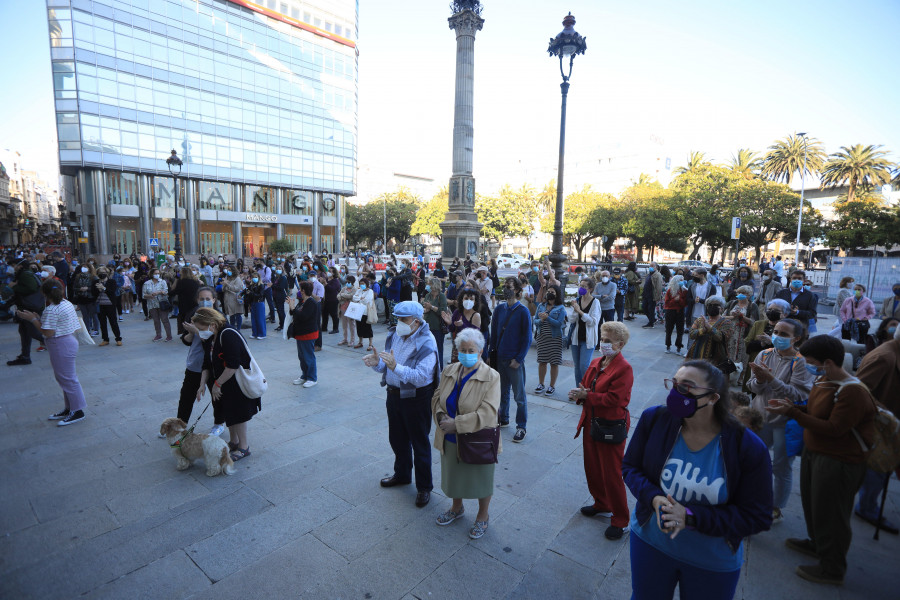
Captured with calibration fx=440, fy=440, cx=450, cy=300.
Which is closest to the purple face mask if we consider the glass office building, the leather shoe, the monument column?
the leather shoe

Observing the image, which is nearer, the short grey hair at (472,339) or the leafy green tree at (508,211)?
the short grey hair at (472,339)

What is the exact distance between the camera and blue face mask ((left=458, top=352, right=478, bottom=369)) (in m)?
3.57

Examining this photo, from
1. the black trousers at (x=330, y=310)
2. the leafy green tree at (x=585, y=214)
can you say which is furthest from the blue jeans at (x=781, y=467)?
the leafy green tree at (x=585, y=214)

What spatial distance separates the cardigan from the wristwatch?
0.02 m

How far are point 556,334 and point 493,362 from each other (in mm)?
1411

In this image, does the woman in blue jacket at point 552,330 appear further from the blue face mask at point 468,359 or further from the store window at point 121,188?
the store window at point 121,188

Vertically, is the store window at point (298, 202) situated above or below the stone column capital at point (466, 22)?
below

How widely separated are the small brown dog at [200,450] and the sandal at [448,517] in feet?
7.87

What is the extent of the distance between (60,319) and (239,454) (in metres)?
3.14

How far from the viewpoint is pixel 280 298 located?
1240 centimetres

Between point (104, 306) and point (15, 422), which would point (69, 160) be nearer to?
point (104, 306)

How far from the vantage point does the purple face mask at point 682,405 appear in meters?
2.05

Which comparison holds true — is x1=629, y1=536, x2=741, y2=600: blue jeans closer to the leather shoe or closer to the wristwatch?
the wristwatch

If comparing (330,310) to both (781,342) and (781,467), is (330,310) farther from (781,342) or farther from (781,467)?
(781,467)
